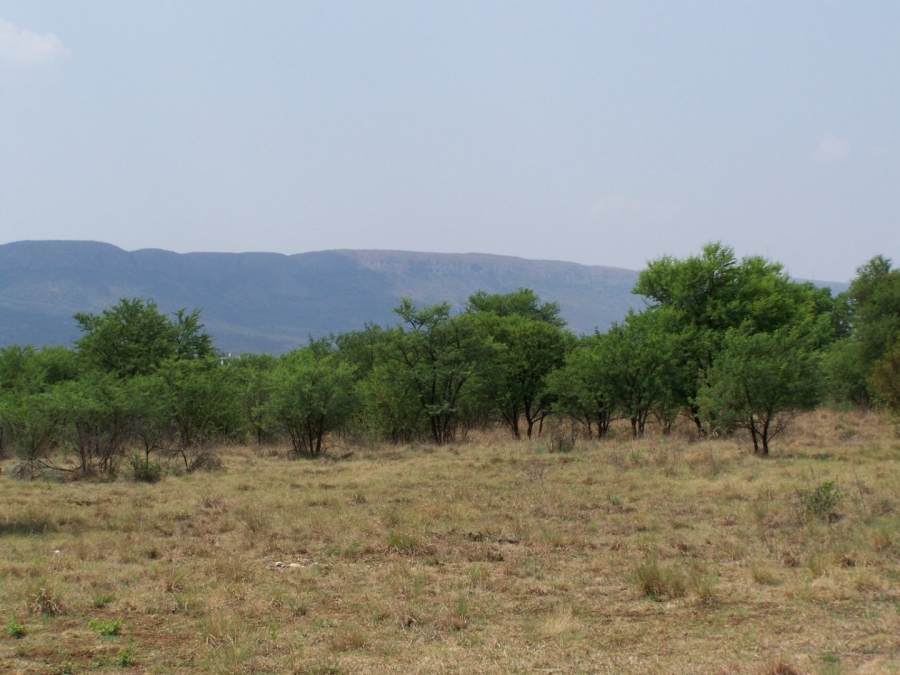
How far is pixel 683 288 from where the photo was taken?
1334 inches

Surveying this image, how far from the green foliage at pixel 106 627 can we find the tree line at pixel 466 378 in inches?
573

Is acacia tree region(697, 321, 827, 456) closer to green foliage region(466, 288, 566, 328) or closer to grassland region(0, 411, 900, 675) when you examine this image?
grassland region(0, 411, 900, 675)

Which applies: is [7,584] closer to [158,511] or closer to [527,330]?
[158,511]

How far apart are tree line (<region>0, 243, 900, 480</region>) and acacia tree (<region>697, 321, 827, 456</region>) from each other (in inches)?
2.5

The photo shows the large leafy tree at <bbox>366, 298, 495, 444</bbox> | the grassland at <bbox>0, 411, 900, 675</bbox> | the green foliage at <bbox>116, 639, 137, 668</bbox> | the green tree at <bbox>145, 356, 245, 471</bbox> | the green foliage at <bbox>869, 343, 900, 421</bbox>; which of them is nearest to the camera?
the green foliage at <bbox>116, 639, 137, 668</bbox>

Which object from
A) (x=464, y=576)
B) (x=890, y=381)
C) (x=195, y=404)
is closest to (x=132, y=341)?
(x=195, y=404)

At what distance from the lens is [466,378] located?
3259 centimetres

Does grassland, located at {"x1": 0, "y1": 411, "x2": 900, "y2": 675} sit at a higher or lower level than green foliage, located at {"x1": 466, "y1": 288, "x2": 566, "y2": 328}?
lower

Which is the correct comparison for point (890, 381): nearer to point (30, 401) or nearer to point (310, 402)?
point (310, 402)

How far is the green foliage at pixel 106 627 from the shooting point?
768 centimetres

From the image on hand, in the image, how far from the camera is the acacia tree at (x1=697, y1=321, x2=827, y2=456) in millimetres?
23172

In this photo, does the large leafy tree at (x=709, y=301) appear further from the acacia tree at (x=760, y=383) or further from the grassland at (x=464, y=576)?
the grassland at (x=464, y=576)

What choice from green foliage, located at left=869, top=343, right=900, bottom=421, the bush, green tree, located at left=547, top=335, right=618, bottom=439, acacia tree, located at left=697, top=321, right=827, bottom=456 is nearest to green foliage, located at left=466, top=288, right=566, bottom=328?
green tree, located at left=547, top=335, right=618, bottom=439

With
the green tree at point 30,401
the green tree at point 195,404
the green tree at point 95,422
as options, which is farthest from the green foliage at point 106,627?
the green tree at point 195,404
